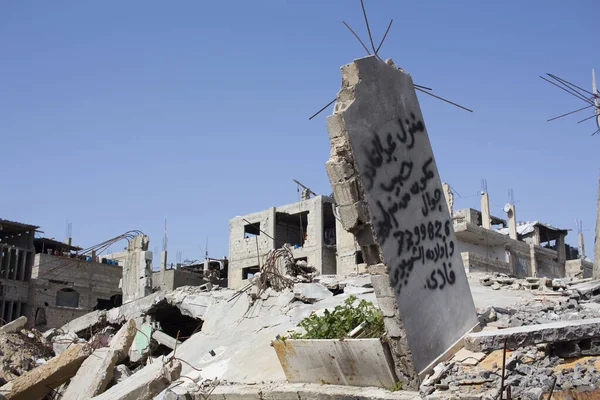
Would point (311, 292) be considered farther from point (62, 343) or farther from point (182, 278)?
point (182, 278)

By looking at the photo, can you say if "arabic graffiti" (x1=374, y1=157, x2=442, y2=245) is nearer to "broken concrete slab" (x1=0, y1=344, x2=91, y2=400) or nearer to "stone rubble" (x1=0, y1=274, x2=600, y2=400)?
"stone rubble" (x1=0, y1=274, x2=600, y2=400)

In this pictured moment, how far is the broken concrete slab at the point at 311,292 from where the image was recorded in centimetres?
1197

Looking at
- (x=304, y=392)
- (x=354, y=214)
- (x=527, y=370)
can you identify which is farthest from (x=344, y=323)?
(x=527, y=370)

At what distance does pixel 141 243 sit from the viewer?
20.0 meters

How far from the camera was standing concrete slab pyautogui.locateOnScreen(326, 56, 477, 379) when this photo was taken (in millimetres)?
7227

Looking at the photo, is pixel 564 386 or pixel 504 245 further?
pixel 504 245

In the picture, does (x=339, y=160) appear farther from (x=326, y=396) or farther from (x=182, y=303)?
(x=182, y=303)

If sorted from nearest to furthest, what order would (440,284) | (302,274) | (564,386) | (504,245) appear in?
(564,386), (440,284), (302,274), (504,245)

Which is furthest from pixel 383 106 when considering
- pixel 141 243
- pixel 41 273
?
pixel 41 273

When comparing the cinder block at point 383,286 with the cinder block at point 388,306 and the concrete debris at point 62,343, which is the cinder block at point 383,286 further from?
the concrete debris at point 62,343

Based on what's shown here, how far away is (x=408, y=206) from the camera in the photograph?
25.6ft

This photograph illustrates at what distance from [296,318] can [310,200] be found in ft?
68.2

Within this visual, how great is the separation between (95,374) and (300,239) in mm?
25149

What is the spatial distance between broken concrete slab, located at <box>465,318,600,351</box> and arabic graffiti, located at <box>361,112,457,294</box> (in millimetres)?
1109
